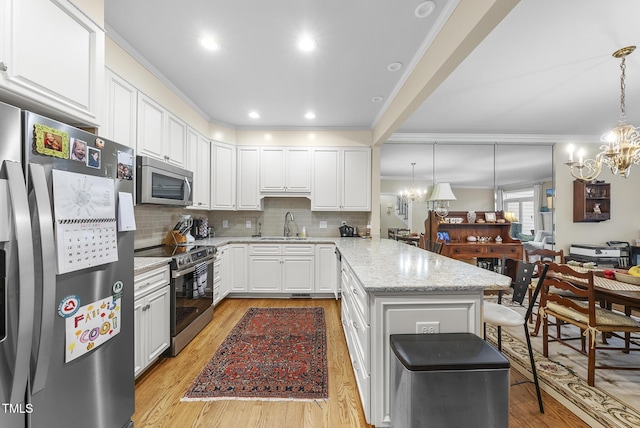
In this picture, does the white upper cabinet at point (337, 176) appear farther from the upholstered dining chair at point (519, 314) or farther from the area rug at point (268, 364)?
the upholstered dining chair at point (519, 314)

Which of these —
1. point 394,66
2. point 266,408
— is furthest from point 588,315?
point 394,66

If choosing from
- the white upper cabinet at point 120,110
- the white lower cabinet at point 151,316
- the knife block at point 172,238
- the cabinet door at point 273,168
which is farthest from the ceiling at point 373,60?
the white lower cabinet at point 151,316

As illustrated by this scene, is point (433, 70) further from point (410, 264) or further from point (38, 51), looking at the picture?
point (38, 51)

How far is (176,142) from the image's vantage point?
3.12m

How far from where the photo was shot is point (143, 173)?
2.37m

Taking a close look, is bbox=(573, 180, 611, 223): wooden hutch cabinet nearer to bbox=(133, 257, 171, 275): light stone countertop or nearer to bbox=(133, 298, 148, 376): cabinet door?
bbox=(133, 257, 171, 275): light stone countertop

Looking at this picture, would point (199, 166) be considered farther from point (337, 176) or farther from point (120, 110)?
point (337, 176)

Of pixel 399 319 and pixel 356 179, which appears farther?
pixel 356 179

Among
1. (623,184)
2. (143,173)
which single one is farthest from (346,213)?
(623,184)

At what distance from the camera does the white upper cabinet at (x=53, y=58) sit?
1095 millimetres

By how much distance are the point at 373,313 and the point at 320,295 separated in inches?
103

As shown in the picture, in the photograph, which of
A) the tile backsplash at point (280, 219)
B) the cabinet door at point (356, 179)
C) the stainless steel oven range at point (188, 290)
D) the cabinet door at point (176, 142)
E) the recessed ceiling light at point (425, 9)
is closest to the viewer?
the recessed ceiling light at point (425, 9)

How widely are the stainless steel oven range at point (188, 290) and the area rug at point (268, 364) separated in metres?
0.37

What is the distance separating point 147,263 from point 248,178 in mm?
2449
